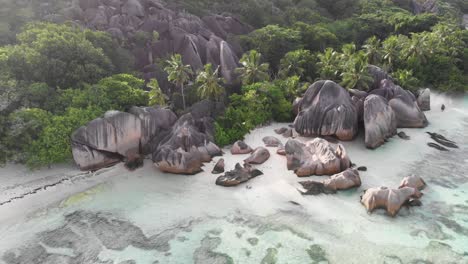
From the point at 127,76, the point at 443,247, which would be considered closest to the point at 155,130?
the point at 127,76

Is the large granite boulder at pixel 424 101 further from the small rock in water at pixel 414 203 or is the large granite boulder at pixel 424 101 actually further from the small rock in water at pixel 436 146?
the small rock in water at pixel 414 203

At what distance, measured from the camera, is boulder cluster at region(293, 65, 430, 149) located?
107 feet

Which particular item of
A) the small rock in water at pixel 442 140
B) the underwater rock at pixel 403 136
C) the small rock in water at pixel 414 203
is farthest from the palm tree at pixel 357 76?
the small rock in water at pixel 414 203

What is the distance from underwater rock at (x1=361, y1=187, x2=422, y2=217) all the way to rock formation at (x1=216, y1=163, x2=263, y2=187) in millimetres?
8580

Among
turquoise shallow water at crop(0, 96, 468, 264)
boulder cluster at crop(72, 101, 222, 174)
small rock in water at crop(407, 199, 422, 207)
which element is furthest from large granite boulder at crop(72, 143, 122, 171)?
small rock in water at crop(407, 199, 422, 207)

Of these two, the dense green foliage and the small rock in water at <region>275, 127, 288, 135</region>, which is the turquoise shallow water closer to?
the dense green foliage

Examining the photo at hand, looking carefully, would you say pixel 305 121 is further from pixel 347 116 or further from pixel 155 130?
pixel 155 130

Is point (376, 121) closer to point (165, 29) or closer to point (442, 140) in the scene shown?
point (442, 140)

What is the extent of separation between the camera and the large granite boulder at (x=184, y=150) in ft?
93.5

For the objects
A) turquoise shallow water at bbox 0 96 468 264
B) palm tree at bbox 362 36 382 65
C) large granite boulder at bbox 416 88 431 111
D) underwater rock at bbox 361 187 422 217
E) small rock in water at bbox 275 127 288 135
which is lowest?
turquoise shallow water at bbox 0 96 468 264

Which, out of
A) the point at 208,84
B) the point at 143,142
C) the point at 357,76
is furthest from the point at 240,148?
the point at 357,76

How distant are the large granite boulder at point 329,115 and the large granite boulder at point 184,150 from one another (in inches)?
359

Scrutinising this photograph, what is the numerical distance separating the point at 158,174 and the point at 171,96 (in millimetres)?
13685

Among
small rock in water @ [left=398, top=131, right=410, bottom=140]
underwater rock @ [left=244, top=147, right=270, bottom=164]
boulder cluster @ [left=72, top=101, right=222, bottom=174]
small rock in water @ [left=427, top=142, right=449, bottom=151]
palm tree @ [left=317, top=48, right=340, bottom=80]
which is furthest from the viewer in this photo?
palm tree @ [left=317, top=48, right=340, bottom=80]
